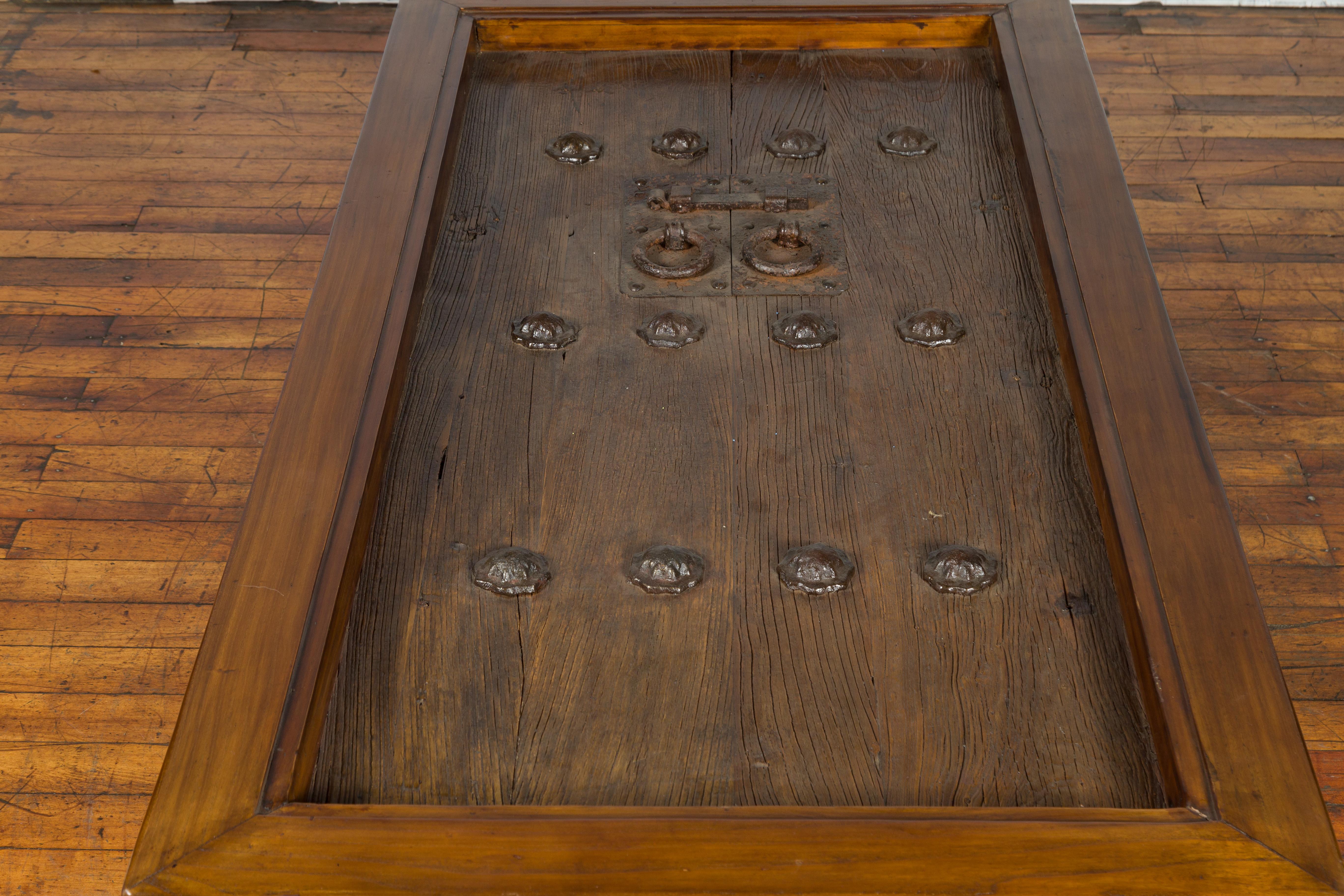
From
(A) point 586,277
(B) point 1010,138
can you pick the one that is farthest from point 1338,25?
(A) point 586,277

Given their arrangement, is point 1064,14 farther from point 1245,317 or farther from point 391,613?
point 391,613

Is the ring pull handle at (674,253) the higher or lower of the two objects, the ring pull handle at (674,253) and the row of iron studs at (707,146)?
the lower

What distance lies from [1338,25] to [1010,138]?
273cm

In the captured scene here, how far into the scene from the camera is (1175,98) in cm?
359

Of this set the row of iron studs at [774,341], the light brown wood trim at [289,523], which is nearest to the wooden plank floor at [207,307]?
the light brown wood trim at [289,523]

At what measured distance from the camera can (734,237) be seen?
1.84 m

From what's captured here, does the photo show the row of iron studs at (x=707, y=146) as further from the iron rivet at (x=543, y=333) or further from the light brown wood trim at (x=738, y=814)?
the light brown wood trim at (x=738, y=814)

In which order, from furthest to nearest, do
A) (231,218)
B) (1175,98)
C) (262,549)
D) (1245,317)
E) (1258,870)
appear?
(1175,98)
(231,218)
(1245,317)
(262,549)
(1258,870)

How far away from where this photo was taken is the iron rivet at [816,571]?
4.42ft

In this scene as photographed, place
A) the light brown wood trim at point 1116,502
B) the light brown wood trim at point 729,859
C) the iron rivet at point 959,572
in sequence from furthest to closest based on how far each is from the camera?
the iron rivet at point 959,572 → the light brown wood trim at point 1116,502 → the light brown wood trim at point 729,859

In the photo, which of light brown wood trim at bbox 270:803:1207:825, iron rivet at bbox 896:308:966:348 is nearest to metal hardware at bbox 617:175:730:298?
iron rivet at bbox 896:308:966:348

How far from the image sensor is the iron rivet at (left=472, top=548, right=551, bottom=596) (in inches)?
53.0

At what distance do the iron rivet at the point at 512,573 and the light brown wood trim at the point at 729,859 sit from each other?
0.34 meters

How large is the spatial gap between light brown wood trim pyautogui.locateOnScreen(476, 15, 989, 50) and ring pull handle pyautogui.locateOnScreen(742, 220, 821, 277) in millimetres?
587
